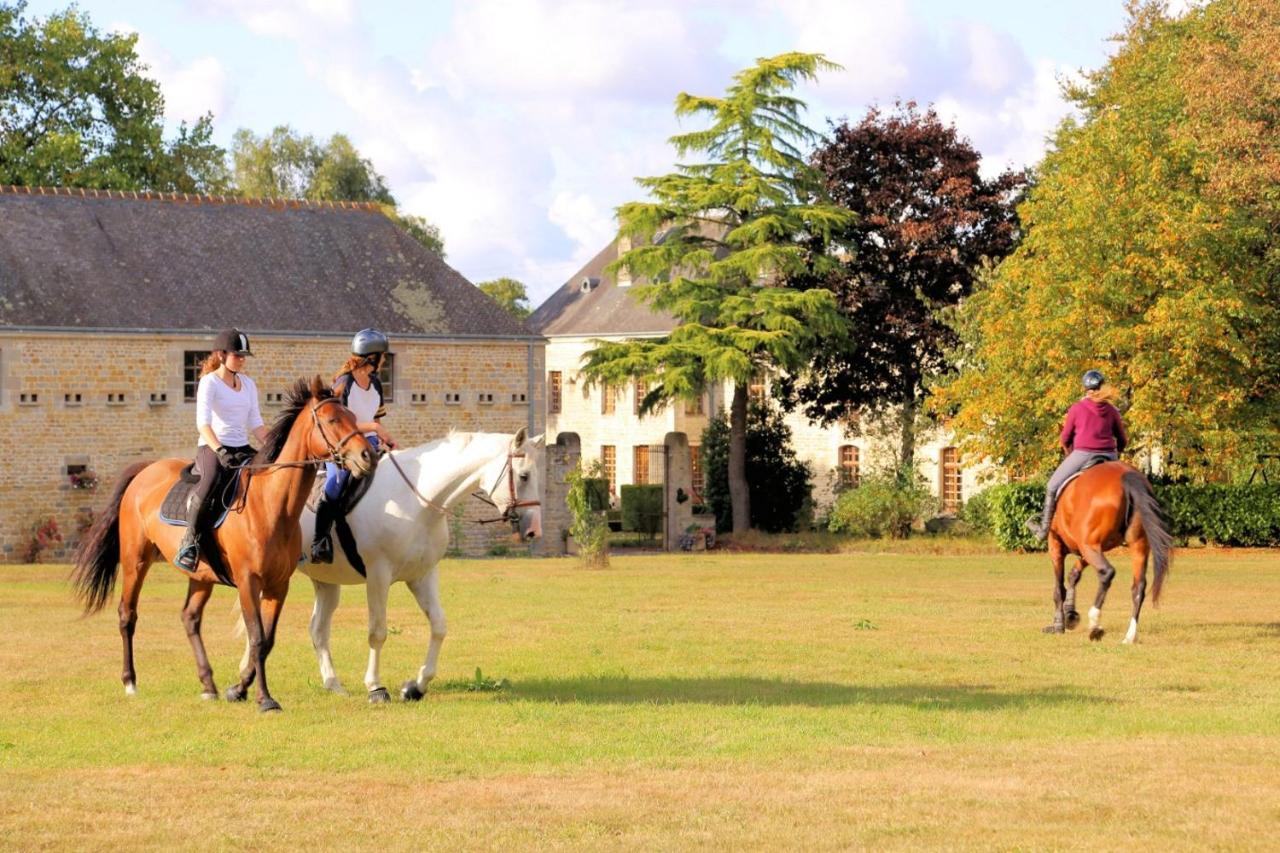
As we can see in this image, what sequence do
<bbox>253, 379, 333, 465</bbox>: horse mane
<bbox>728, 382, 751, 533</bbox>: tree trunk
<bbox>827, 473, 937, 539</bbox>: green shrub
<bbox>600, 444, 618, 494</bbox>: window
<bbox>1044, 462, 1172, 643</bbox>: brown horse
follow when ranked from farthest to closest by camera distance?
<bbox>600, 444, 618, 494</bbox>: window
<bbox>728, 382, 751, 533</bbox>: tree trunk
<bbox>827, 473, 937, 539</bbox>: green shrub
<bbox>1044, 462, 1172, 643</bbox>: brown horse
<bbox>253, 379, 333, 465</bbox>: horse mane

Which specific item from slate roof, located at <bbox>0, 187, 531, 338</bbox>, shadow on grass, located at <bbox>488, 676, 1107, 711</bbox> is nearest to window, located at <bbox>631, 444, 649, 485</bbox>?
slate roof, located at <bbox>0, 187, 531, 338</bbox>

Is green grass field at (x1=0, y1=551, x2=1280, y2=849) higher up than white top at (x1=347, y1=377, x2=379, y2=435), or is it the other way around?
white top at (x1=347, y1=377, x2=379, y2=435)

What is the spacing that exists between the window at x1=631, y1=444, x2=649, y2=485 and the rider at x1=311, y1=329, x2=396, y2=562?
1705 inches

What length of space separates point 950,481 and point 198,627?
1550 inches

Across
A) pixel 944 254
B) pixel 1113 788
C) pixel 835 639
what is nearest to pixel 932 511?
pixel 944 254

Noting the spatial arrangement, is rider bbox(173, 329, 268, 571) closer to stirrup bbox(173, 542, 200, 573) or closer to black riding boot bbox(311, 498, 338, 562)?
stirrup bbox(173, 542, 200, 573)

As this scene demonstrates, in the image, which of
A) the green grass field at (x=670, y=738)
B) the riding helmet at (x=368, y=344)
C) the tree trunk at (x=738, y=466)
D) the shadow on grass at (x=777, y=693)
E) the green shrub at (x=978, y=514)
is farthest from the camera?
the tree trunk at (x=738, y=466)

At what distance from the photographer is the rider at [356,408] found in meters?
12.6

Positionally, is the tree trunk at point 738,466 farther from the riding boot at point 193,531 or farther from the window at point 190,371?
the riding boot at point 193,531

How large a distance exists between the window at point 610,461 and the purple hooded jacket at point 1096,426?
40.3 m

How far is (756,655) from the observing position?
15602 mm

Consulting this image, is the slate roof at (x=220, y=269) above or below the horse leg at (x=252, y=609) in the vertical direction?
above

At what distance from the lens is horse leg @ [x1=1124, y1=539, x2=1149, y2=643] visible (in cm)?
1648

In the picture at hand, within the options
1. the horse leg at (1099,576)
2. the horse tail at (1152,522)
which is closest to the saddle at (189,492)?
the horse tail at (1152,522)
